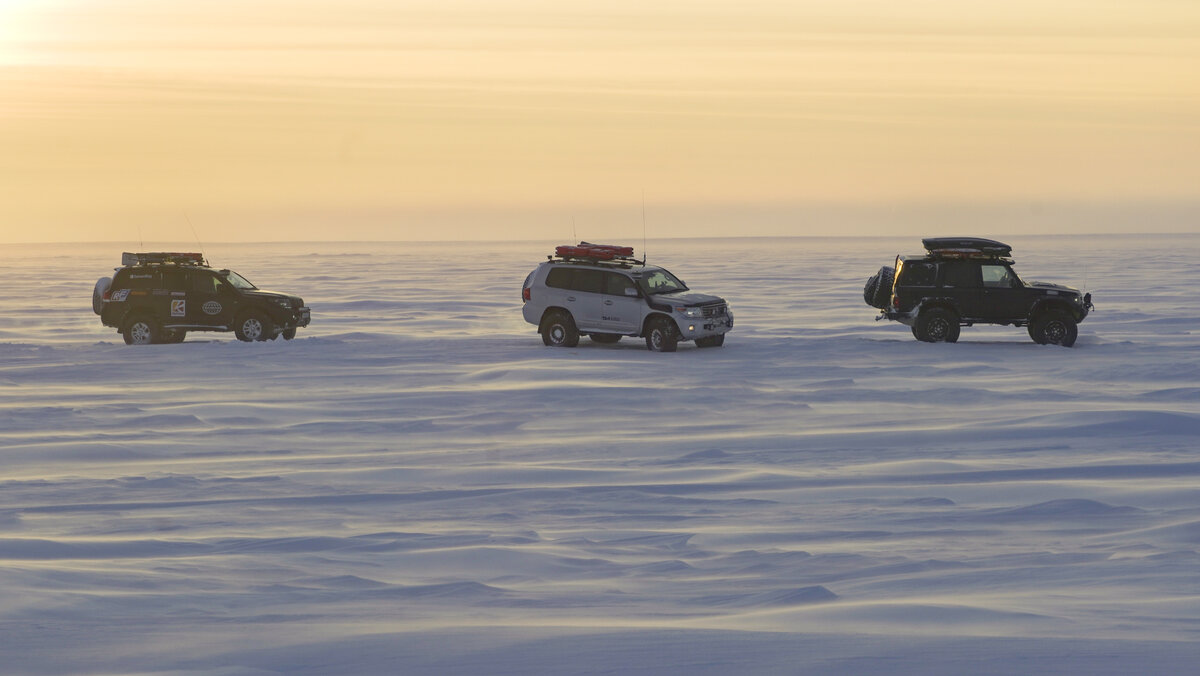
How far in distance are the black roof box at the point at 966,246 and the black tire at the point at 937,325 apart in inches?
46.9

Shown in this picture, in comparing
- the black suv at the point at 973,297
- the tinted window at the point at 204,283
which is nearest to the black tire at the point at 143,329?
the tinted window at the point at 204,283

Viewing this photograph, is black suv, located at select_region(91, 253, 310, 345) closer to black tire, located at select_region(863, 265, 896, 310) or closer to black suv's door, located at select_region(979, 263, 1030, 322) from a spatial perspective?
black tire, located at select_region(863, 265, 896, 310)

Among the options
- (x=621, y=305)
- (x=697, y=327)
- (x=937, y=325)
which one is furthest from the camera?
(x=937, y=325)

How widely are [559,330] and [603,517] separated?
608 inches

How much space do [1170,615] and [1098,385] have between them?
1234 cm

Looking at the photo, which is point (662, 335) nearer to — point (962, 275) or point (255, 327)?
point (962, 275)

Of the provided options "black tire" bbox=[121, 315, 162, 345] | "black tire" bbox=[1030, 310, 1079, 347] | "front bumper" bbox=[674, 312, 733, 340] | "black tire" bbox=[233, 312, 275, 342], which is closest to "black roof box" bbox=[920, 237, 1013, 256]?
"black tire" bbox=[1030, 310, 1079, 347]

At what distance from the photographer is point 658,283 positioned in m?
25.1

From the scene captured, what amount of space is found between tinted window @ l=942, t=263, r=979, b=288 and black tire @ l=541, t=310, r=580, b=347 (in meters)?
7.23

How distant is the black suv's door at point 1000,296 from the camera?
83.2 ft

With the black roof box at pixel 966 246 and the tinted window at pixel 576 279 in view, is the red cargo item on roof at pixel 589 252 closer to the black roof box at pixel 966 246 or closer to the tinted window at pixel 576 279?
the tinted window at pixel 576 279

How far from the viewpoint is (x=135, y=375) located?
21047 mm

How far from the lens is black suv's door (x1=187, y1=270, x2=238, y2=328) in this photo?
86.2 ft

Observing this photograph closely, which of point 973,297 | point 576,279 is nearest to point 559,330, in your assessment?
point 576,279
